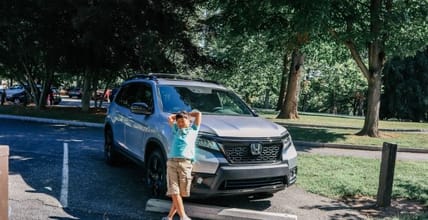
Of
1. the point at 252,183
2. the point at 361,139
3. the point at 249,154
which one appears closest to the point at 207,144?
the point at 249,154

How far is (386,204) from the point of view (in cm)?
662

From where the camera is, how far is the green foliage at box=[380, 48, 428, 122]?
43.1m

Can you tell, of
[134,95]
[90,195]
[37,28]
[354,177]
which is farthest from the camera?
[37,28]

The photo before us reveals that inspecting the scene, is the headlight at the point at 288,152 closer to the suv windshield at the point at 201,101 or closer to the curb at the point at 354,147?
the suv windshield at the point at 201,101

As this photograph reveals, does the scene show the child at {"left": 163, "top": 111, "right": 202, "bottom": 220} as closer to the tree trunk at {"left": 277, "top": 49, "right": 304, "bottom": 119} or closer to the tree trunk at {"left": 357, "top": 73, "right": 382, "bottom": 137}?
the tree trunk at {"left": 357, "top": 73, "right": 382, "bottom": 137}

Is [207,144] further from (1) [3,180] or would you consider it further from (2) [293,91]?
(2) [293,91]

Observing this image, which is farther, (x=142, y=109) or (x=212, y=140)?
(x=142, y=109)

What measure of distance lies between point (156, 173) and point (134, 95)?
2221 mm

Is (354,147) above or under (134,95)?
under

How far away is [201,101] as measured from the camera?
702cm

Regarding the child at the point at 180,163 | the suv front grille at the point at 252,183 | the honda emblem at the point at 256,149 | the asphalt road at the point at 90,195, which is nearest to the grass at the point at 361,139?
the asphalt road at the point at 90,195

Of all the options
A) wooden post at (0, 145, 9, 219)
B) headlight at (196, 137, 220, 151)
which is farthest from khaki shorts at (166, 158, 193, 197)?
wooden post at (0, 145, 9, 219)

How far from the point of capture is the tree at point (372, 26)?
523 inches

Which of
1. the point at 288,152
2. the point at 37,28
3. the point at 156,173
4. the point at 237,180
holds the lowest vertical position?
the point at 156,173
